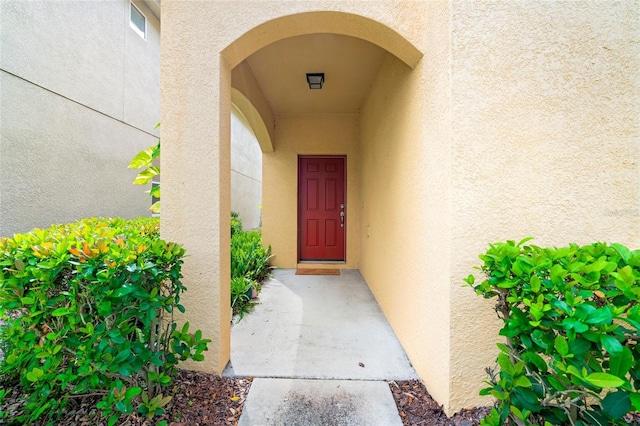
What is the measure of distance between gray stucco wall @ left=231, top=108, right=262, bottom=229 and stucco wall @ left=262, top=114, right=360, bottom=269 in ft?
11.8

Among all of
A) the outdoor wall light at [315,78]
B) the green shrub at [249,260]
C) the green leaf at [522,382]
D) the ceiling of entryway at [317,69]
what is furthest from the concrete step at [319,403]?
the outdoor wall light at [315,78]

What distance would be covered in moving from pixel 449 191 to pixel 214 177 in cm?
169

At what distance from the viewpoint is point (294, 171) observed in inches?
210

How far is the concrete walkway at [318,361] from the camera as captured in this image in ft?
5.51

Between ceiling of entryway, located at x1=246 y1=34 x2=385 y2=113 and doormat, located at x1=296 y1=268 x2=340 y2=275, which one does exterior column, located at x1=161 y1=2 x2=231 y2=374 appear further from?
doormat, located at x1=296 y1=268 x2=340 y2=275

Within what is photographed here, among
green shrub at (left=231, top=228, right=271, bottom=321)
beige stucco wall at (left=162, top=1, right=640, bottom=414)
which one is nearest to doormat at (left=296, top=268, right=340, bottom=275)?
green shrub at (left=231, top=228, right=271, bottom=321)

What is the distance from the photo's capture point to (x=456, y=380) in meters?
1.63

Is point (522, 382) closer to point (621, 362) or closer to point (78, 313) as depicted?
point (621, 362)

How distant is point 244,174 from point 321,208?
20.2 ft

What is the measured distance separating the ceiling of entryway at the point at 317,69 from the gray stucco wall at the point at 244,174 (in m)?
4.35

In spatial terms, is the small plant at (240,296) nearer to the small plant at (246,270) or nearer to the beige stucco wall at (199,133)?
the small plant at (246,270)

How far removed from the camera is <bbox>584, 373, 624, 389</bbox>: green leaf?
85 cm

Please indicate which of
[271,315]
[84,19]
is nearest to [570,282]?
[271,315]

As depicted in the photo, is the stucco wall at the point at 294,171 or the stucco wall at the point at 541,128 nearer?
the stucco wall at the point at 541,128
